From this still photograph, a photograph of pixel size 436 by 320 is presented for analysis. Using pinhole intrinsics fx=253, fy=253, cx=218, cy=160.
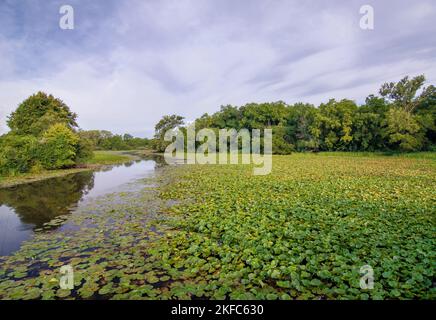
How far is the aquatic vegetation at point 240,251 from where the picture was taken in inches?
122

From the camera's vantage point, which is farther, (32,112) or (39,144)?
(32,112)

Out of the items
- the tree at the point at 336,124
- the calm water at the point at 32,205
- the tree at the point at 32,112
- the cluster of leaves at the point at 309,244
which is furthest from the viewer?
the tree at the point at 336,124

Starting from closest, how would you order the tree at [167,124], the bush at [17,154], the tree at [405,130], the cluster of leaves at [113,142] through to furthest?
1. the bush at [17,154]
2. the tree at [405,130]
3. the tree at [167,124]
4. the cluster of leaves at [113,142]

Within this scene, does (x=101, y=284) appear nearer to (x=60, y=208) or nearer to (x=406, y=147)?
(x=60, y=208)

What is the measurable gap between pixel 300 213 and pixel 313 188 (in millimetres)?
3234

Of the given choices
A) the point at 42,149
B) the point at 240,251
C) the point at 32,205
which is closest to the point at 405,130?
the point at 240,251

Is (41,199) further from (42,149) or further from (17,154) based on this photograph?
(42,149)

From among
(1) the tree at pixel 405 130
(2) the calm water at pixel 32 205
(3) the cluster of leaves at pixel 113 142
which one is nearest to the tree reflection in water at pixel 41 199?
(2) the calm water at pixel 32 205

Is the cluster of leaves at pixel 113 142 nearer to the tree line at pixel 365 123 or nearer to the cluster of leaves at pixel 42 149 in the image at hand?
the tree line at pixel 365 123

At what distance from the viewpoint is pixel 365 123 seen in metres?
28.9

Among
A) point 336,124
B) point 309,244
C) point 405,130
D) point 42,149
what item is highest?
point 336,124

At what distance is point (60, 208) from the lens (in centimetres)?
764

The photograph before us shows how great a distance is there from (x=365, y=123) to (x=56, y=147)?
100 feet

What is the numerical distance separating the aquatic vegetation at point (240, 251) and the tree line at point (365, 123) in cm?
2063
